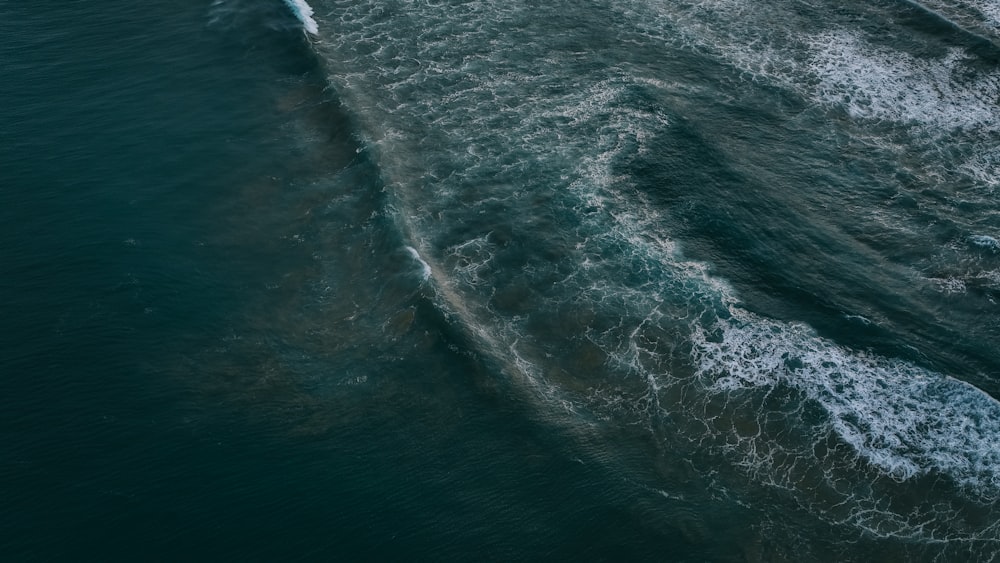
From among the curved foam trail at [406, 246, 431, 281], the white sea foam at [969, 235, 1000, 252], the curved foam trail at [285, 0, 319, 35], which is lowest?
the curved foam trail at [406, 246, 431, 281]

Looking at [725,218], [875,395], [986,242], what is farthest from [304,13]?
[986,242]

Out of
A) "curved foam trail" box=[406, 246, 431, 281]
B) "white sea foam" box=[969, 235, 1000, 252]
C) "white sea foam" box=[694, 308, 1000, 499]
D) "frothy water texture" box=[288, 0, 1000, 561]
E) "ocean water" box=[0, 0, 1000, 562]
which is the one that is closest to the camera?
"ocean water" box=[0, 0, 1000, 562]

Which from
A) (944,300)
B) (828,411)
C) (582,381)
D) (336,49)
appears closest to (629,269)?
(582,381)

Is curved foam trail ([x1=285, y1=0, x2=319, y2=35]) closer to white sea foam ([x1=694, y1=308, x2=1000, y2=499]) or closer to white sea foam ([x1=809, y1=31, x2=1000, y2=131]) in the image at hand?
white sea foam ([x1=809, y1=31, x2=1000, y2=131])

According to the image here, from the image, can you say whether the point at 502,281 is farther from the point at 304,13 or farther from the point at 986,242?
the point at 304,13

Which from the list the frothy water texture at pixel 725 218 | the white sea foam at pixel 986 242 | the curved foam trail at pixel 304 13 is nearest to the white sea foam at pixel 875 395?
the frothy water texture at pixel 725 218

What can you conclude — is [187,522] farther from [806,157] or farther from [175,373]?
[806,157]

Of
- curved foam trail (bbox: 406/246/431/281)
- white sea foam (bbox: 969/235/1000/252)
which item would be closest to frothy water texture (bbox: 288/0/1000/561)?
curved foam trail (bbox: 406/246/431/281)
